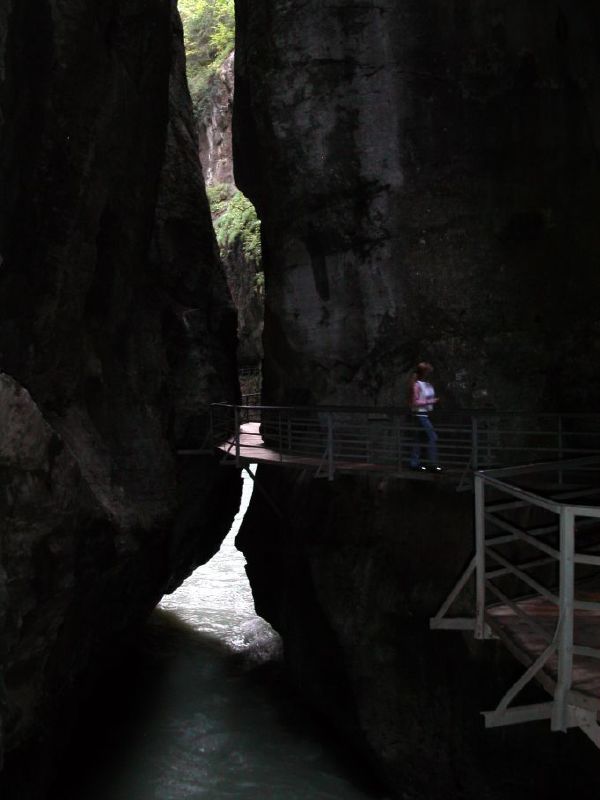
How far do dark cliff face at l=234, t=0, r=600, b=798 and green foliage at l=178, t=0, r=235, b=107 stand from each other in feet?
67.5

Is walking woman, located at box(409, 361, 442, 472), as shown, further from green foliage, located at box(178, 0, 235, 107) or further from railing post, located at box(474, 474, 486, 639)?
green foliage, located at box(178, 0, 235, 107)

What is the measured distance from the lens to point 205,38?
3400 cm

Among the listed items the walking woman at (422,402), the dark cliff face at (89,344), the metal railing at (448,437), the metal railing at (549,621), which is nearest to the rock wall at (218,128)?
the dark cliff face at (89,344)

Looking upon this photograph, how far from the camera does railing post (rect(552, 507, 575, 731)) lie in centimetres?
403

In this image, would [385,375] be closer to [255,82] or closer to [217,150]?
[255,82]

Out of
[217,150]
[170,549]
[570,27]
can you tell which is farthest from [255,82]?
[217,150]

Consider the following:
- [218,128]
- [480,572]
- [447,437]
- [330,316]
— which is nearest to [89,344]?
[330,316]

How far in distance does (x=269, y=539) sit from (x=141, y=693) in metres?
3.80

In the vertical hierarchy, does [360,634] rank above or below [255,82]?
below

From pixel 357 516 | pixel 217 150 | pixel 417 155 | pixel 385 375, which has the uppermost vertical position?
pixel 217 150

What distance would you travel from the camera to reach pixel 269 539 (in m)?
14.5

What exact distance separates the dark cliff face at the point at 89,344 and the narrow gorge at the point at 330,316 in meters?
0.05

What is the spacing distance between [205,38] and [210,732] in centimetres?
3113

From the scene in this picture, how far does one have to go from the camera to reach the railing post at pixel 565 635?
13.2ft
